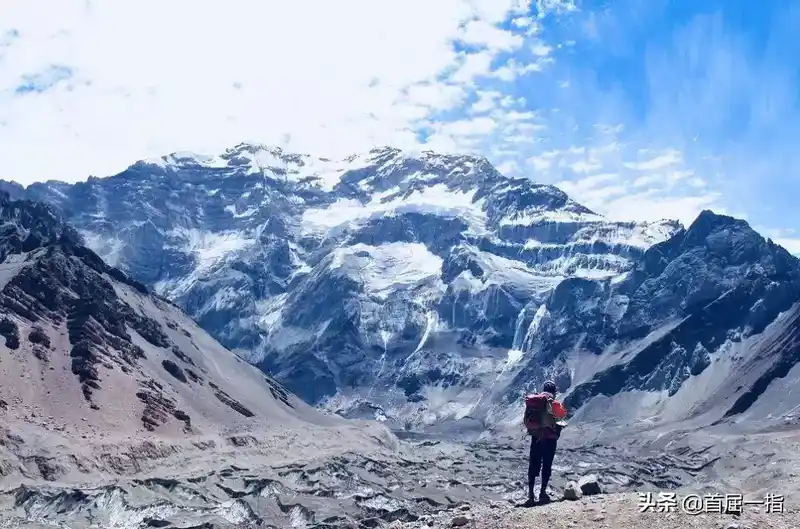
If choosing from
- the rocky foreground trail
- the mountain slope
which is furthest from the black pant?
the mountain slope

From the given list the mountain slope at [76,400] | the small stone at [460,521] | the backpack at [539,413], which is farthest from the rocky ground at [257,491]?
the small stone at [460,521]

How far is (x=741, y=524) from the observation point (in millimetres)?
25562

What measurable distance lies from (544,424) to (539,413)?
17.4 inches

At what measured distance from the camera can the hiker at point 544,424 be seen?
31.4m

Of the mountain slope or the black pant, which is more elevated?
the black pant

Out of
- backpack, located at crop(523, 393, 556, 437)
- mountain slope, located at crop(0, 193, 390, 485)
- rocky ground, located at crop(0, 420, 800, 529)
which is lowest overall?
rocky ground, located at crop(0, 420, 800, 529)

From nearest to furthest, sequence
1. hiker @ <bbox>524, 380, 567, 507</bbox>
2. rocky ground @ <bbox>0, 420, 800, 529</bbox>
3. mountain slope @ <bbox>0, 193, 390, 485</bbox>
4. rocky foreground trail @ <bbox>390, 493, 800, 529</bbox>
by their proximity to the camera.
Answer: rocky foreground trail @ <bbox>390, 493, 800, 529</bbox> < hiker @ <bbox>524, 380, 567, 507</bbox> < rocky ground @ <bbox>0, 420, 800, 529</bbox> < mountain slope @ <bbox>0, 193, 390, 485</bbox>

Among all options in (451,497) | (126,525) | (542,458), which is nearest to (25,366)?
(126,525)

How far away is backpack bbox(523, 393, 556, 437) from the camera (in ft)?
103

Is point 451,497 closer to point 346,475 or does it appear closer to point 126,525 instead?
point 346,475

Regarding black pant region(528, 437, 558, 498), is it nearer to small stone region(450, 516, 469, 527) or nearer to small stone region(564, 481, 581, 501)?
small stone region(564, 481, 581, 501)

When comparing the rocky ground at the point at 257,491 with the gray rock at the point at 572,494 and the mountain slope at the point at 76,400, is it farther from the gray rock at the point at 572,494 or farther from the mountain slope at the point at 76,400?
the gray rock at the point at 572,494

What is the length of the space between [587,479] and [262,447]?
6411 inches

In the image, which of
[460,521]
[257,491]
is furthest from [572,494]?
[257,491]
